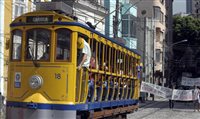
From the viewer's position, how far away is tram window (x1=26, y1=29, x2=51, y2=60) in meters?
12.9

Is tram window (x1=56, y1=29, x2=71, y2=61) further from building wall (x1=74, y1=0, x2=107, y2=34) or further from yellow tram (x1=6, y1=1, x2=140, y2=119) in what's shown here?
building wall (x1=74, y1=0, x2=107, y2=34)

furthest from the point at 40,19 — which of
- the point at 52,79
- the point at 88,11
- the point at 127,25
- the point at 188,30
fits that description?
the point at 188,30

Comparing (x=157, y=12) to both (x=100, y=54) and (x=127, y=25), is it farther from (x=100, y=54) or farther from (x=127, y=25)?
(x=100, y=54)

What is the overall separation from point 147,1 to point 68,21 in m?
55.8

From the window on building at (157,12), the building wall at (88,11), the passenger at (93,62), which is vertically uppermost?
the window on building at (157,12)

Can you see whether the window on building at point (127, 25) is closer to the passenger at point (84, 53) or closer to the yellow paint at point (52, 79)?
the passenger at point (84, 53)

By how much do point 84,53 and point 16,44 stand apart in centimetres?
202

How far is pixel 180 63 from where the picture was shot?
73000 millimetres

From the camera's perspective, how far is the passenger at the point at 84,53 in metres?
12.8

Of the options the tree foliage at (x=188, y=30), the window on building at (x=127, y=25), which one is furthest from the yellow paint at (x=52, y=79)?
the tree foliage at (x=188, y=30)

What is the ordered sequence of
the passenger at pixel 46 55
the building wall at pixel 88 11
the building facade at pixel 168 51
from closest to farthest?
1. the passenger at pixel 46 55
2. the building wall at pixel 88 11
3. the building facade at pixel 168 51

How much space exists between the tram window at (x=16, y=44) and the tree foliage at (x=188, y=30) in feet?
198

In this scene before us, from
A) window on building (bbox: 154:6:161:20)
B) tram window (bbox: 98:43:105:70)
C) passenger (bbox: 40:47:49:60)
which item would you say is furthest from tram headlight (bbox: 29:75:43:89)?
window on building (bbox: 154:6:161:20)

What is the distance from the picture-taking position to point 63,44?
42.4 feet
